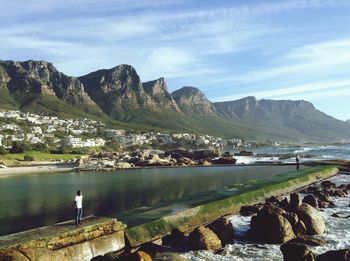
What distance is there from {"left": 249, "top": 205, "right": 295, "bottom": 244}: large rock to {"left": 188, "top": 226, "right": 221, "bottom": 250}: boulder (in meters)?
3.52

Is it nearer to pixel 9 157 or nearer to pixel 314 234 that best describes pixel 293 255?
pixel 314 234

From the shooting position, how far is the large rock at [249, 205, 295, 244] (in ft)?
102

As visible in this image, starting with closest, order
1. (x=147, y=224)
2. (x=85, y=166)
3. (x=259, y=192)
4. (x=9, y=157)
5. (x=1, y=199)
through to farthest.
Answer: (x=147, y=224) → (x=259, y=192) → (x=1, y=199) → (x=85, y=166) → (x=9, y=157)

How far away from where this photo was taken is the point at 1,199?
204 ft

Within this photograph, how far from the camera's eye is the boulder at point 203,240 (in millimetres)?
29297

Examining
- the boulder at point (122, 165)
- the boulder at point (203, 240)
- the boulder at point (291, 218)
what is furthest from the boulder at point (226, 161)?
the boulder at point (203, 240)

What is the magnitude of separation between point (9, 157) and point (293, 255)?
131 meters

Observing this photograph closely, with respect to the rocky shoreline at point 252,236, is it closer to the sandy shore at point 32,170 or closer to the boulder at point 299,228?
the boulder at point 299,228

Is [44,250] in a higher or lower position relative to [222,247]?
higher

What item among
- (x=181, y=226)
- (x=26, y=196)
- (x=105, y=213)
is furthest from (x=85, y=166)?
(x=181, y=226)

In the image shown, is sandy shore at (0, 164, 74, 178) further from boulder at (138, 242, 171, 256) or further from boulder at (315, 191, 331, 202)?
boulder at (138, 242, 171, 256)

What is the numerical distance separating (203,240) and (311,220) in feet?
31.3

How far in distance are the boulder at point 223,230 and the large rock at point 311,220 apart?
5.85m

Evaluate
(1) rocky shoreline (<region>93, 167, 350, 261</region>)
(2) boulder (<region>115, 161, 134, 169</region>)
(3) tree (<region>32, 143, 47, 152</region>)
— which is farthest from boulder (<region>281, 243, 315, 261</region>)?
(3) tree (<region>32, 143, 47, 152</region>)
